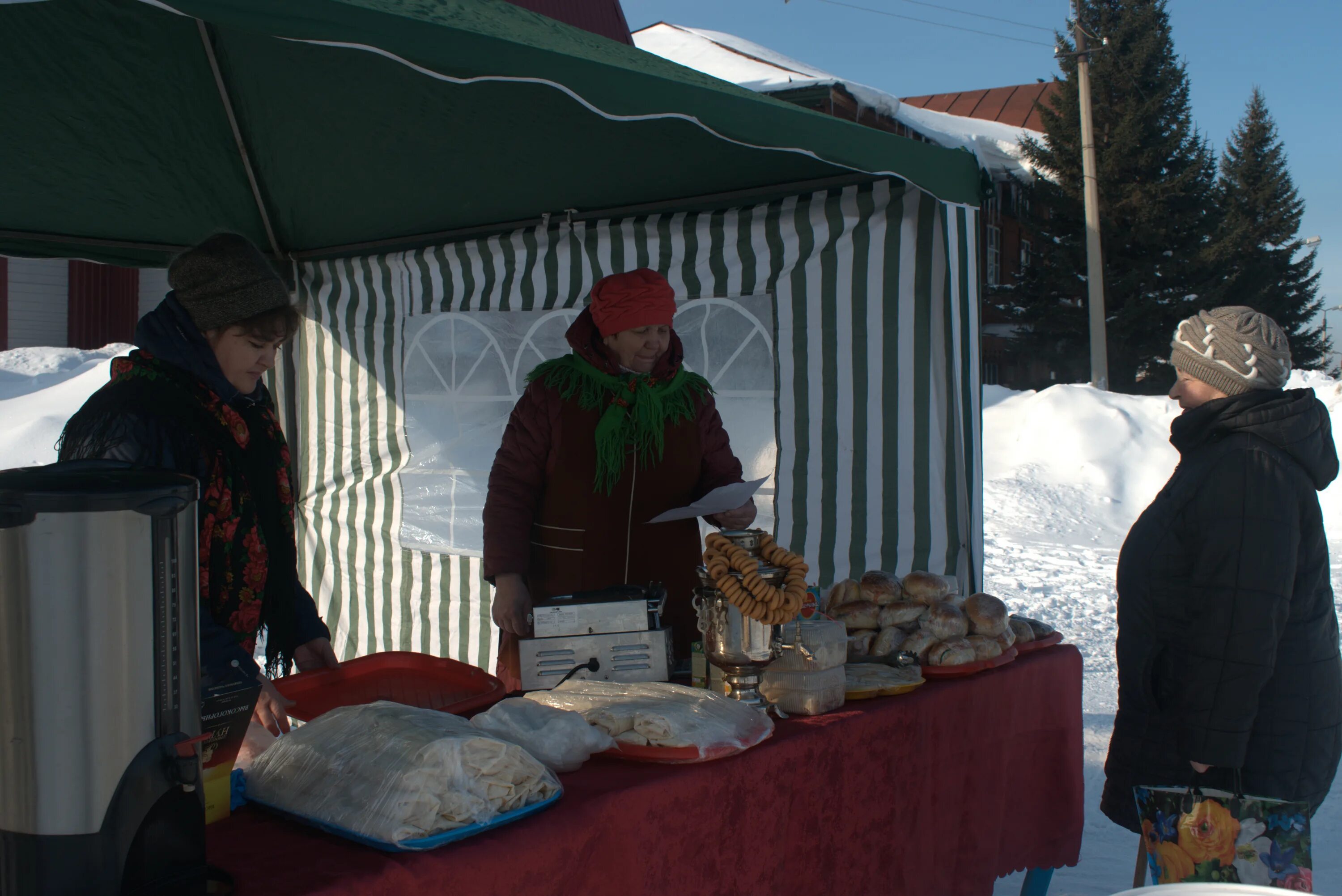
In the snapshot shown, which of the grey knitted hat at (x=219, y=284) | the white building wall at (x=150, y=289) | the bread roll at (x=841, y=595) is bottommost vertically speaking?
the bread roll at (x=841, y=595)

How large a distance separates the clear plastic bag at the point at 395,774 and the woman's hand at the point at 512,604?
1.06 metres

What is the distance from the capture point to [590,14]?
4789 mm

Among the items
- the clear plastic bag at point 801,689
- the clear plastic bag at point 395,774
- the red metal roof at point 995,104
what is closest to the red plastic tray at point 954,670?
the clear plastic bag at point 801,689

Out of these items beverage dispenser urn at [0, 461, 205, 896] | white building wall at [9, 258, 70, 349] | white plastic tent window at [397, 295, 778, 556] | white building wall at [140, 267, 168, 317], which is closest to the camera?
beverage dispenser urn at [0, 461, 205, 896]

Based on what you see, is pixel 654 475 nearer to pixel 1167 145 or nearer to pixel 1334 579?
pixel 1334 579

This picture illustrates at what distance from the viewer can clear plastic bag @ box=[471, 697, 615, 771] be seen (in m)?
1.46

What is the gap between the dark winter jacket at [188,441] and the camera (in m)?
1.62

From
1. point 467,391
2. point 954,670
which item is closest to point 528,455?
point 954,670

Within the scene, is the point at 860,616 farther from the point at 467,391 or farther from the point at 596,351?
the point at 467,391

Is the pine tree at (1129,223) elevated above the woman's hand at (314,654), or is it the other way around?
the pine tree at (1129,223)

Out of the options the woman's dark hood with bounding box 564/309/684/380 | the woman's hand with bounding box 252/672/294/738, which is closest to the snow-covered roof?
the woman's dark hood with bounding box 564/309/684/380

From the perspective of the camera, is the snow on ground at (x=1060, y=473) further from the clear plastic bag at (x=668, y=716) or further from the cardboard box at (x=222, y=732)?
the cardboard box at (x=222, y=732)

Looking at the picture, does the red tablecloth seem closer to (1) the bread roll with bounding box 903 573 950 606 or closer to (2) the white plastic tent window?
(1) the bread roll with bounding box 903 573 950 606

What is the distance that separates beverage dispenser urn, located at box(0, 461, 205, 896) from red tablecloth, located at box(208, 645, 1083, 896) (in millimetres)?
199
